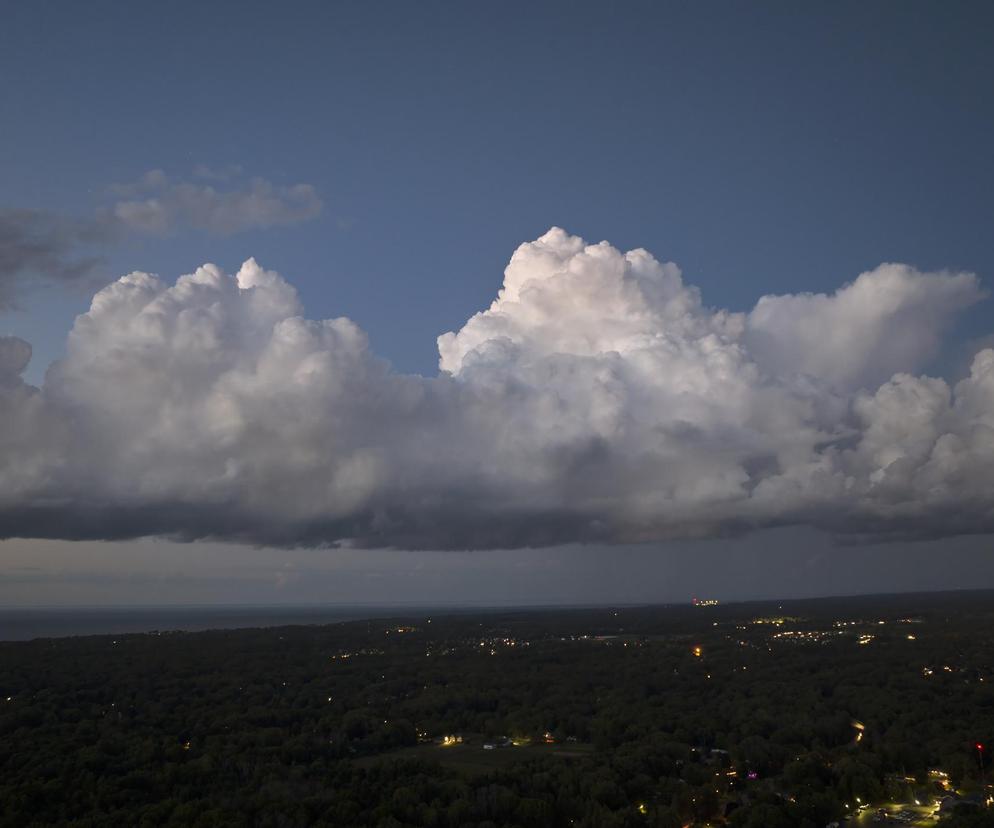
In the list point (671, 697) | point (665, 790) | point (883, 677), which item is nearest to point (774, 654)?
point (883, 677)

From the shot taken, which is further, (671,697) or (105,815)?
(671,697)

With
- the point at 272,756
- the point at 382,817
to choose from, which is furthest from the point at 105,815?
the point at 272,756

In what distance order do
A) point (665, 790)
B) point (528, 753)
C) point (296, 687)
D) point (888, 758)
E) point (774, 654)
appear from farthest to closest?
point (774, 654), point (296, 687), point (528, 753), point (888, 758), point (665, 790)

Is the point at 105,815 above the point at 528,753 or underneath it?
above

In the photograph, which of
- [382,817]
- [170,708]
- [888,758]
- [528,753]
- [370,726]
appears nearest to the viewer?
[382,817]

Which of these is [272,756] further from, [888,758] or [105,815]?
[888,758]

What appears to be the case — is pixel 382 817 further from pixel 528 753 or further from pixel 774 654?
pixel 774 654
